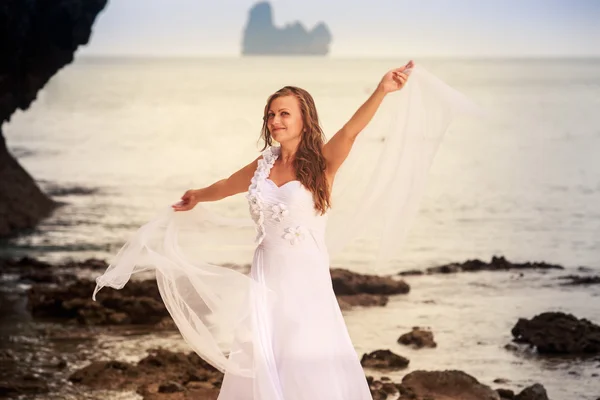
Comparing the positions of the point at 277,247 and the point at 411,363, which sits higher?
the point at 277,247

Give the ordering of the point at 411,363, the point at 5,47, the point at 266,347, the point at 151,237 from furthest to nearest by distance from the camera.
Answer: the point at 5,47 → the point at 411,363 → the point at 151,237 → the point at 266,347

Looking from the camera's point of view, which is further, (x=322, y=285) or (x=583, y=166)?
(x=583, y=166)

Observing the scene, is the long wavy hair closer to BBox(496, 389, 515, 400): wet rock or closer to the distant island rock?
BBox(496, 389, 515, 400): wet rock

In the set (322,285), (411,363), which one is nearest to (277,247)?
(322,285)

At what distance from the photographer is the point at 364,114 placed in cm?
312

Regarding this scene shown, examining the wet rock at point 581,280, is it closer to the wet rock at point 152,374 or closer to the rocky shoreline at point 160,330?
the rocky shoreline at point 160,330

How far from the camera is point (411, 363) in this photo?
18.3 feet

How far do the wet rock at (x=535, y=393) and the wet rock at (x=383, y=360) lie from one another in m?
0.80

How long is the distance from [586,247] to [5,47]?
4.26 meters

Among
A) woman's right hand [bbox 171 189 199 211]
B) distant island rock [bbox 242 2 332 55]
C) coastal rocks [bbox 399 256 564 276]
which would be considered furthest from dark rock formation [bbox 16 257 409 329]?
woman's right hand [bbox 171 189 199 211]

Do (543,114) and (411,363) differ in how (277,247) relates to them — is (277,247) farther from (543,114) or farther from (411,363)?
(543,114)

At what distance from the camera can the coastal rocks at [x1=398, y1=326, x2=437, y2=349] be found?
5.78 metres

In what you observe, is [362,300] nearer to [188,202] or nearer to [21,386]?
[21,386]

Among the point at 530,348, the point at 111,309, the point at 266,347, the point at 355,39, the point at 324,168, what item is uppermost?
the point at 355,39
